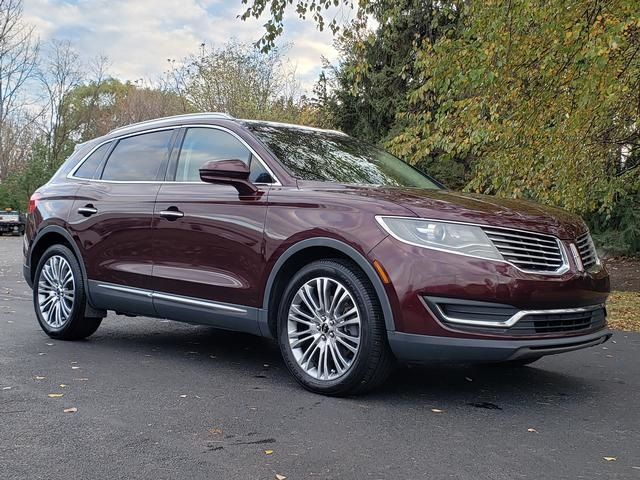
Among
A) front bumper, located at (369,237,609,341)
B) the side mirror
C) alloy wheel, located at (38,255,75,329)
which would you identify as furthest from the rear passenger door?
front bumper, located at (369,237,609,341)

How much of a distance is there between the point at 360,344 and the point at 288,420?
64 centimetres

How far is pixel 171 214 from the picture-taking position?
5.33m

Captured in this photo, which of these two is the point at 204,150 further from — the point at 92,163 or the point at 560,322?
the point at 560,322

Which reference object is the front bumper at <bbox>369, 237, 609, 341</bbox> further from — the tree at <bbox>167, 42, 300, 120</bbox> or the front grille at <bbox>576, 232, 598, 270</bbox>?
the tree at <bbox>167, 42, 300, 120</bbox>

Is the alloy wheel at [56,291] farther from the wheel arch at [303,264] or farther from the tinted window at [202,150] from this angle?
the wheel arch at [303,264]

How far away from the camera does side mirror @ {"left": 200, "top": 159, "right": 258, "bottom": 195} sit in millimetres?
4793

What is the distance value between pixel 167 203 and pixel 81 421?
2015 millimetres

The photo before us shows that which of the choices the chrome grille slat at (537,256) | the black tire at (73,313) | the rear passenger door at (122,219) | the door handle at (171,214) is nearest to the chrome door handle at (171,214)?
the door handle at (171,214)

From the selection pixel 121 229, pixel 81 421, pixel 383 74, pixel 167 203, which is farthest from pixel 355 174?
pixel 383 74

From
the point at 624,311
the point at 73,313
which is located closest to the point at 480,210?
the point at 73,313

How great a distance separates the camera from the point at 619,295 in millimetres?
11555

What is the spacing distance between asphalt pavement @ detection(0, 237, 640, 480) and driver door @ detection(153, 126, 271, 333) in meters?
0.48

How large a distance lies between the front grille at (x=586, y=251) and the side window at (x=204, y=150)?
90.7 inches

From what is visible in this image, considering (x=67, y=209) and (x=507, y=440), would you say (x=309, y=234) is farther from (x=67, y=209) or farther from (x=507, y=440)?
(x=67, y=209)
